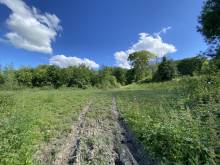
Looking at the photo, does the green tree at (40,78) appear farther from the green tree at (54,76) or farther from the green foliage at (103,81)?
the green foliage at (103,81)

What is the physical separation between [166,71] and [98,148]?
3616cm

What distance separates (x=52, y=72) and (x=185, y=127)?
130 feet

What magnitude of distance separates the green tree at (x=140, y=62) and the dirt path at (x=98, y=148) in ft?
179

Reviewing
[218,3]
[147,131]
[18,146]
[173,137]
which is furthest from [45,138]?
[218,3]

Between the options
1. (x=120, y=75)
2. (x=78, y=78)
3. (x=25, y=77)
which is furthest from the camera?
(x=120, y=75)

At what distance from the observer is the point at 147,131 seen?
4.98 meters

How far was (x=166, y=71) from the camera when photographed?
1526 inches

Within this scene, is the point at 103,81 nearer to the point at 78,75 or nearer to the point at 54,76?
the point at 78,75

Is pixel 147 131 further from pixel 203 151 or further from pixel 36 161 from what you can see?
pixel 36 161

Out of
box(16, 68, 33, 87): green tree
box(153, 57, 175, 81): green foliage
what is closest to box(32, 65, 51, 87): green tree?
box(16, 68, 33, 87): green tree

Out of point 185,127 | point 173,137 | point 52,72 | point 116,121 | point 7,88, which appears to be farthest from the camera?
point 52,72

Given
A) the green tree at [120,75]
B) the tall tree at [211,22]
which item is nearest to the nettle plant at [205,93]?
the tall tree at [211,22]

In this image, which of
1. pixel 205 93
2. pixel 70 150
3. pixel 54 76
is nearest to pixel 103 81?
pixel 54 76

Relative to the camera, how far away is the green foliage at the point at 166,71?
126 feet
